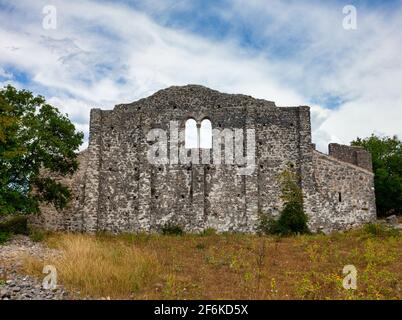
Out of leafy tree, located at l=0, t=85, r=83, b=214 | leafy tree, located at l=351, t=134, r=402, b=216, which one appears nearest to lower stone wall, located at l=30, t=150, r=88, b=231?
leafy tree, located at l=0, t=85, r=83, b=214

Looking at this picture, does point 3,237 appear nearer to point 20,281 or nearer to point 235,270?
point 20,281

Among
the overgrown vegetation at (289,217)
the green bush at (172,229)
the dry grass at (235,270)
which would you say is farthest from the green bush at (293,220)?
the green bush at (172,229)

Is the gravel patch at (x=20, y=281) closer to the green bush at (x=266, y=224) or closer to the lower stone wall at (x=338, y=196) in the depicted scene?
the green bush at (x=266, y=224)

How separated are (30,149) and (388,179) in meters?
25.5

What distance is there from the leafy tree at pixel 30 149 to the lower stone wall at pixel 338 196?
13.8 meters

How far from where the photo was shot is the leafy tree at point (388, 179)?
1330 inches

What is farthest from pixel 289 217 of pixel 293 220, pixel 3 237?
pixel 3 237

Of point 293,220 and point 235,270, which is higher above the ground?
point 293,220

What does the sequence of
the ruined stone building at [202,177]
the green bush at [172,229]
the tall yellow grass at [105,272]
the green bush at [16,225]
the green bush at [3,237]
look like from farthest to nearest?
the ruined stone building at [202,177]
the green bush at [172,229]
the green bush at [16,225]
the green bush at [3,237]
the tall yellow grass at [105,272]

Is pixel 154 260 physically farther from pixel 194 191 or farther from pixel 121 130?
pixel 121 130

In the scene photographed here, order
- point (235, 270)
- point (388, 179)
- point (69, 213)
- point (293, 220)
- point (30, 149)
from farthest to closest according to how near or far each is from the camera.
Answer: point (388, 179) < point (69, 213) < point (293, 220) < point (30, 149) < point (235, 270)

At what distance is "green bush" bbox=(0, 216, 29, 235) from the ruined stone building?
3.82 feet

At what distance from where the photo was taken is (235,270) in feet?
46.4
